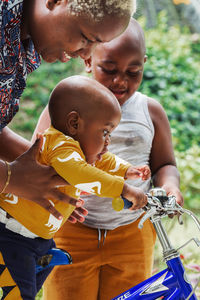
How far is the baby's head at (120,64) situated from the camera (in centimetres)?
197

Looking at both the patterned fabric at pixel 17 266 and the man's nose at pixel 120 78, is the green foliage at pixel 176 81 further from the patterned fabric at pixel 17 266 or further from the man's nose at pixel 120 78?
the patterned fabric at pixel 17 266

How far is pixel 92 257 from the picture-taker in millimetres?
1992

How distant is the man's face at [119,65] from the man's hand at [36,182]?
0.54 metres

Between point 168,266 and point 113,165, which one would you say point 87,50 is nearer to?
point 113,165

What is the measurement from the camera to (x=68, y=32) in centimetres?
145

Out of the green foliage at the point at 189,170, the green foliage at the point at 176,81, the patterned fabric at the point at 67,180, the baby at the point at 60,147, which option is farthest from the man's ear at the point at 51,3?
the green foliage at the point at 176,81

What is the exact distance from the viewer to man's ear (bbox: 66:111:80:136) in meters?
1.63

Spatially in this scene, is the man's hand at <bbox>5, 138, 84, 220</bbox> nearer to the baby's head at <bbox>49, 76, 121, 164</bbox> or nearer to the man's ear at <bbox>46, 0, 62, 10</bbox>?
the baby's head at <bbox>49, 76, 121, 164</bbox>

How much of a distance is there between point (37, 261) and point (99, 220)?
0.41m

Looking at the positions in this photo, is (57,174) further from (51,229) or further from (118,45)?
(118,45)

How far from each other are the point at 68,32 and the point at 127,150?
0.74 meters

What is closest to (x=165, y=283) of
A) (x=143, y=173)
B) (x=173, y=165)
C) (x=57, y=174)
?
(x=143, y=173)

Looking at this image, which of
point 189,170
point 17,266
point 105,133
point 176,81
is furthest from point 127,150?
point 176,81

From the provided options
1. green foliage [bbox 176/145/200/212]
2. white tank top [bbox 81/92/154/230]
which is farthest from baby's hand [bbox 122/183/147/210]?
green foliage [bbox 176/145/200/212]
